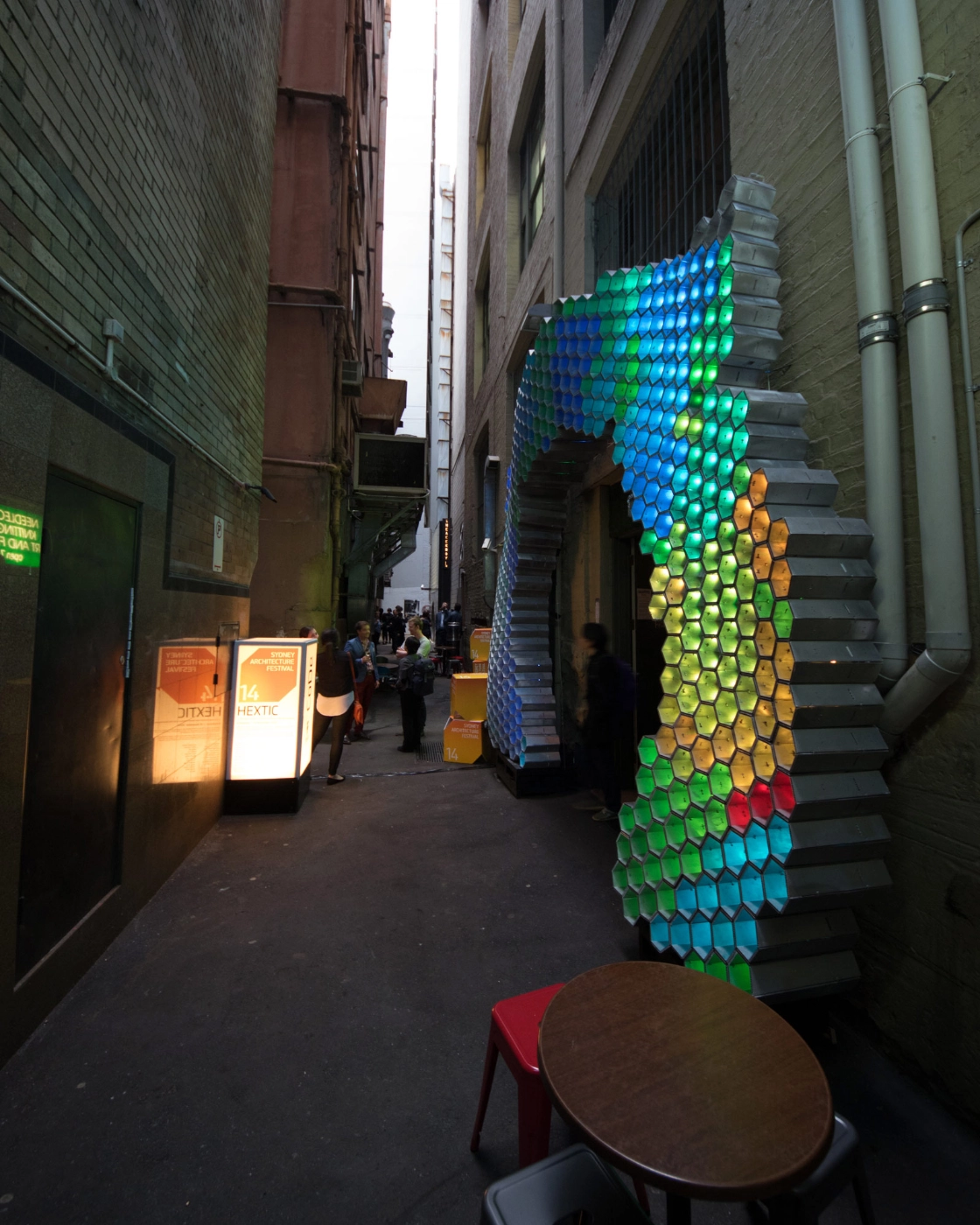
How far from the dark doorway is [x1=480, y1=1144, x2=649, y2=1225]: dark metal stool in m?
2.42

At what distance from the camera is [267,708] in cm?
543

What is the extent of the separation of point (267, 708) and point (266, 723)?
145 mm

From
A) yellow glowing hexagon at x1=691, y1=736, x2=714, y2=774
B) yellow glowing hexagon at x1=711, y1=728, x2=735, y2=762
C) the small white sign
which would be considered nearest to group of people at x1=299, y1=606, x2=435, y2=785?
the small white sign

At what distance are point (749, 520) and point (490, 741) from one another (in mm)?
5205

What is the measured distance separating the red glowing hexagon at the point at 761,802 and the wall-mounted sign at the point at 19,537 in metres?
3.28

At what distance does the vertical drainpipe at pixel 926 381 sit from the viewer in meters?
2.25

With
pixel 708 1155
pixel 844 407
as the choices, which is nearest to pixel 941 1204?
pixel 708 1155

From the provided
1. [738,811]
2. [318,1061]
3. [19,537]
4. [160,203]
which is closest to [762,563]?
[738,811]

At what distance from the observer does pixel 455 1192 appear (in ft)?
6.30

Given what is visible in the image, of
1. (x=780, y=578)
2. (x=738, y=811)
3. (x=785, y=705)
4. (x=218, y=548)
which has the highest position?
(x=218, y=548)

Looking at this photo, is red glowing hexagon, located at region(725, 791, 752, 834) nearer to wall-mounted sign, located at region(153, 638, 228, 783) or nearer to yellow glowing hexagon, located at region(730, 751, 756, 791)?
yellow glowing hexagon, located at region(730, 751, 756, 791)

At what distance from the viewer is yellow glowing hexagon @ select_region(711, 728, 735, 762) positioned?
2.70 m

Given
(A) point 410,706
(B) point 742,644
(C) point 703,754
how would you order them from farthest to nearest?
(A) point 410,706 → (C) point 703,754 → (B) point 742,644

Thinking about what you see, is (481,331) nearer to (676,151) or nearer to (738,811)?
(676,151)
